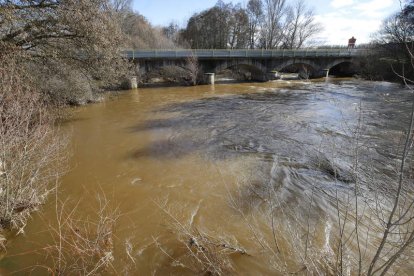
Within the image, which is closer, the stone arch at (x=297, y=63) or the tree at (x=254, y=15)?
the stone arch at (x=297, y=63)

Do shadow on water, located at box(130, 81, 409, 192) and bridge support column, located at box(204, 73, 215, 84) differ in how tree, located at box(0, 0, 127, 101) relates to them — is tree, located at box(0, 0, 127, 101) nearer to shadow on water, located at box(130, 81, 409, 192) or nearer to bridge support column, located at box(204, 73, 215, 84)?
shadow on water, located at box(130, 81, 409, 192)

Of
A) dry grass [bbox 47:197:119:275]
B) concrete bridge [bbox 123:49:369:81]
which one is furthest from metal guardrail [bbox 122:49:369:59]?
dry grass [bbox 47:197:119:275]

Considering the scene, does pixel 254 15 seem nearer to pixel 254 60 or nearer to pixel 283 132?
pixel 254 60

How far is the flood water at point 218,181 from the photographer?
4059 millimetres

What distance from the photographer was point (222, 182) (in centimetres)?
647

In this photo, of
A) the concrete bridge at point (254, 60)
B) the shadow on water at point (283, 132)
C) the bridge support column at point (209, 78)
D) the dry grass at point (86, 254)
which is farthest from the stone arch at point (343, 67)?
the dry grass at point (86, 254)

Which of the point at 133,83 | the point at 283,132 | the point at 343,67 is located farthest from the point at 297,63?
the point at 283,132

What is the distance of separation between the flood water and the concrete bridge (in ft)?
48.4

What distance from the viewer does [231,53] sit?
2962 centimetres

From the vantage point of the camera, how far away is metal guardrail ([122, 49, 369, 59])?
26.6 m

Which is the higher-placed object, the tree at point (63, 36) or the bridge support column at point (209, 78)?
the tree at point (63, 36)

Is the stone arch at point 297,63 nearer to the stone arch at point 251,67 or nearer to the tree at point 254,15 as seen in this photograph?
the stone arch at point 251,67

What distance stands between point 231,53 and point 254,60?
3267mm

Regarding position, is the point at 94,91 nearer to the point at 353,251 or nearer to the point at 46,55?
the point at 46,55
